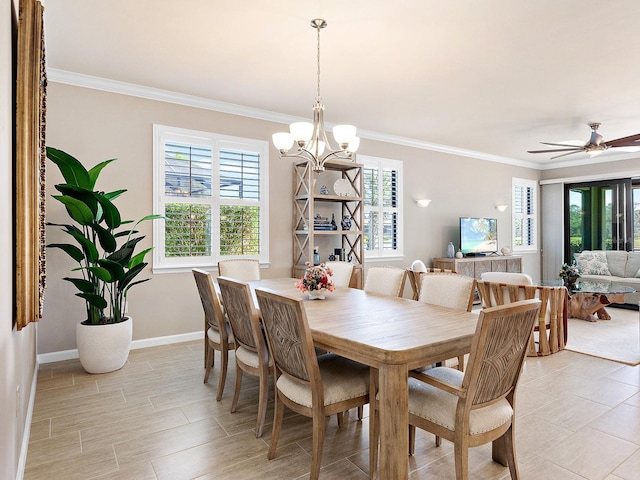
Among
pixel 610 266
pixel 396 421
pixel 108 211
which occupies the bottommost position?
pixel 396 421

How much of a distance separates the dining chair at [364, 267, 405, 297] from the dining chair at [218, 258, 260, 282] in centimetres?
133

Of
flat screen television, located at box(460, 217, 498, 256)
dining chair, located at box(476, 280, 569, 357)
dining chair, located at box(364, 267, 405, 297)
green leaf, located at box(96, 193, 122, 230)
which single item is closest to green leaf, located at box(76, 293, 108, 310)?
green leaf, located at box(96, 193, 122, 230)

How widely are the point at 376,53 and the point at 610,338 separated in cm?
424

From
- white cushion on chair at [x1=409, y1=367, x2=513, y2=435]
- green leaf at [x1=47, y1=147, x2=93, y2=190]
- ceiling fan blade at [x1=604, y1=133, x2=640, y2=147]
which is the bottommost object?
white cushion on chair at [x1=409, y1=367, x2=513, y2=435]

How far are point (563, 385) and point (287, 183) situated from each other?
12.2 ft

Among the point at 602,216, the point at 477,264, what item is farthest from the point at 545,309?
the point at 602,216

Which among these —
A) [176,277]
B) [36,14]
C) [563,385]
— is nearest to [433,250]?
[563,385]

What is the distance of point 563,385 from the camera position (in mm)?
3242

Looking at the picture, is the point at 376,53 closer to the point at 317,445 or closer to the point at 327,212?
the point at 327,212

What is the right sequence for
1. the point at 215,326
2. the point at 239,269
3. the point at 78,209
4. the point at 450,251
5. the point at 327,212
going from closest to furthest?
the point at 215,326 < the point at 78,209 < the point at 239,269 < the point at 327,212 < the point at 450,251

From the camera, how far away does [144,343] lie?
14.0ft

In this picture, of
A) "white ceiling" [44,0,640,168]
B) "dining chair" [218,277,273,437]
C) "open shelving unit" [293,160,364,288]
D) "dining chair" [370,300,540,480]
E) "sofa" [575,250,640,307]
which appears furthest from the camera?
"sofa" [575,250,640,307]

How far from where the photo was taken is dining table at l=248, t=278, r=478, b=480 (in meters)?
1.65

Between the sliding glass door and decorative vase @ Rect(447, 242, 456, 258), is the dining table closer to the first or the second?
decorative vase @ Rect(447, 242, 456, 258)
